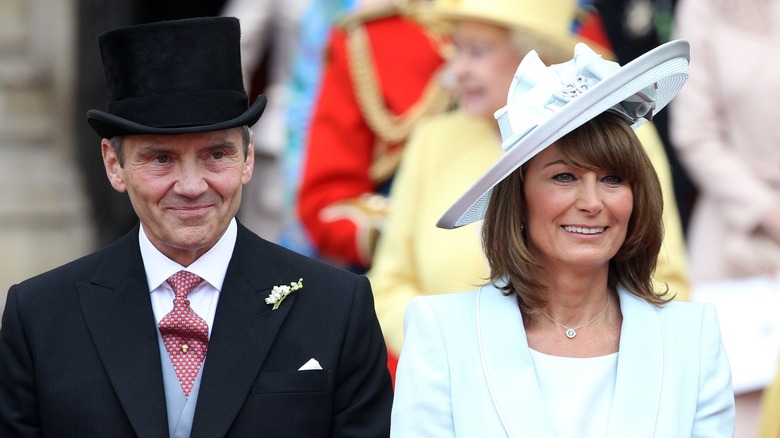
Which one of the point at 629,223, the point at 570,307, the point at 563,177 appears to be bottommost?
the point at 570,307

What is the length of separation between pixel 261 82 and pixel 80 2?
1291 mm

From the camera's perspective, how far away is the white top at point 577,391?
3.62 metres

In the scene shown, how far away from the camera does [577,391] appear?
12.0ft

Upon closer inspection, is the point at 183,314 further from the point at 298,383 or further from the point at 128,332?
the point at 298,383

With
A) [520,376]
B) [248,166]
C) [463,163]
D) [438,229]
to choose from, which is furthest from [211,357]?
[463,163]

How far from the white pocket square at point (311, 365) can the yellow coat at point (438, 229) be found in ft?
4.64

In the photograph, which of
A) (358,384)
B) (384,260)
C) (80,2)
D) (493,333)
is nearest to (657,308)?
(493,333)

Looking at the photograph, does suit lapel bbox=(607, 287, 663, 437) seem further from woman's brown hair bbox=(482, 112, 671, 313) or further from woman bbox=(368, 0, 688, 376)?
woman bbox=(368, 0, 688, 376)

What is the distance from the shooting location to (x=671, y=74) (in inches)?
143

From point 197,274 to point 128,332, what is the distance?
20 cm

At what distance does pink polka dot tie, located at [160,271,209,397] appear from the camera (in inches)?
148

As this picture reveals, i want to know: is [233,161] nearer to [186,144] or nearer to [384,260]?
[186,144]

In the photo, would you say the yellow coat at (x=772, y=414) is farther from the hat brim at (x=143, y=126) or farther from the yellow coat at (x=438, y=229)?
the hat brim at (x=143, y=126)

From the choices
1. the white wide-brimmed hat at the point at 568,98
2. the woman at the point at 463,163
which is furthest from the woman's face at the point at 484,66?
the white wide-brimmed hat at the point at 568,98
